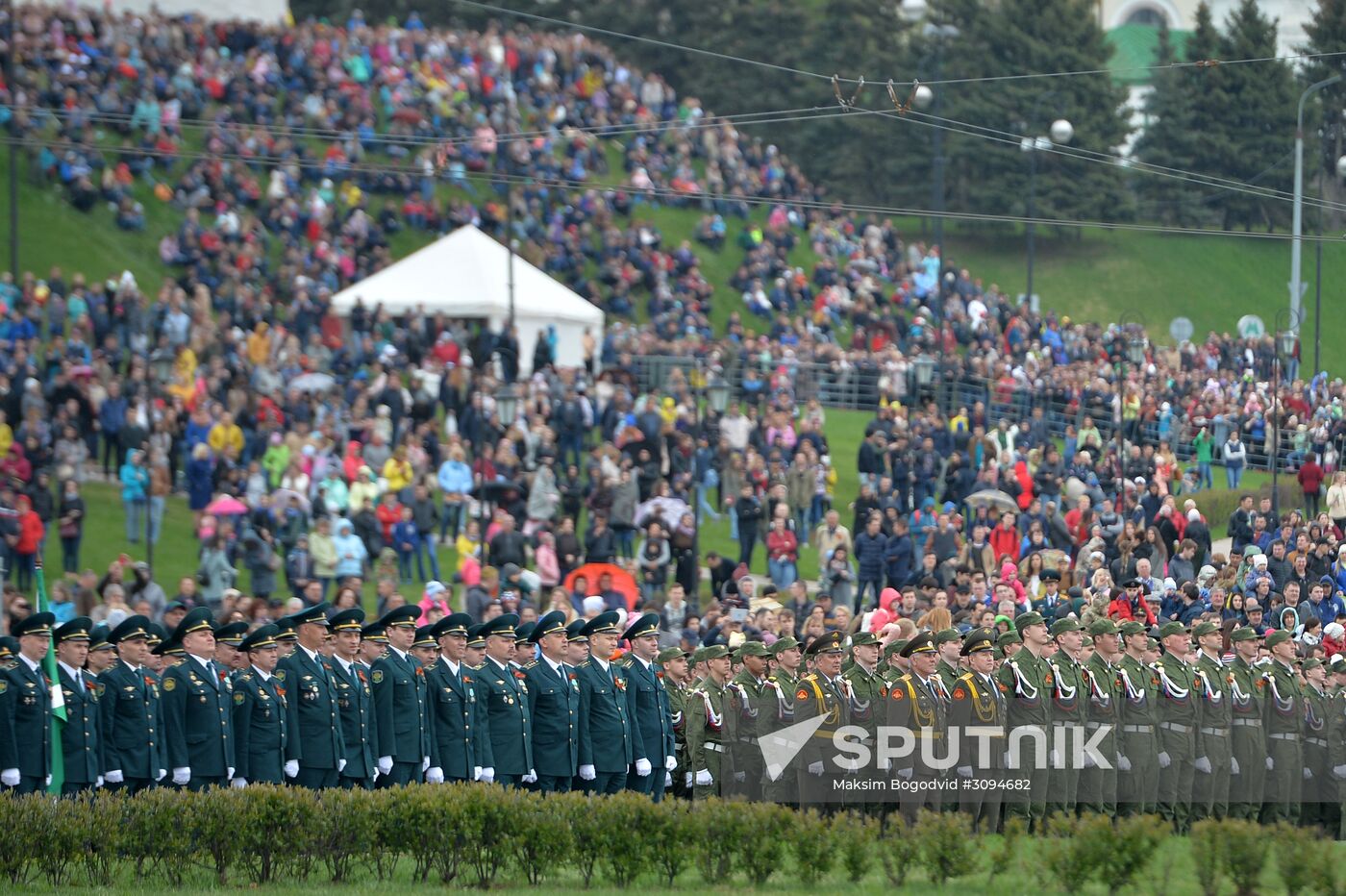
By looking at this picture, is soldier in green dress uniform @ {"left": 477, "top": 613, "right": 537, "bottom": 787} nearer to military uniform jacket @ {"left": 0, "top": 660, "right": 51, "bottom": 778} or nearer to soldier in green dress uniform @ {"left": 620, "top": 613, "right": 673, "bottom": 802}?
soldier in green dress uniform @ {"left": 620, "top": 613, "right": 673, "bottom": 802}

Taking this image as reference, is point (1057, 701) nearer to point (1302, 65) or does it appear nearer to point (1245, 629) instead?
point (1245, 629)

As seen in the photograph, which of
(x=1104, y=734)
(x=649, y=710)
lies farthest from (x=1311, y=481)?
(x=649, y=710)

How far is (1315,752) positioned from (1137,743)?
185 cm

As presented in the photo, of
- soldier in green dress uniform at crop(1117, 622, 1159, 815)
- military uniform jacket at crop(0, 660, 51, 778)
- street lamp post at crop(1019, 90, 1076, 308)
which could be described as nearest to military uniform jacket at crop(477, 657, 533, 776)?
military uniform jacket at crop(0, 660, 51, 778)

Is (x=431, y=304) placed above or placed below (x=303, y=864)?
above

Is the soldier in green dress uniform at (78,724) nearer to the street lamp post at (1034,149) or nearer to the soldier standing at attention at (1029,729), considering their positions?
the soldier standing at attention at (1029,729)

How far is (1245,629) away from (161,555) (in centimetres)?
1567

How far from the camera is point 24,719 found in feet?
43.6

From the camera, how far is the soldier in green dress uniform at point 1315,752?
52.1 feet

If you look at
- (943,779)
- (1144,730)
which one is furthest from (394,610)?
(1144,730)

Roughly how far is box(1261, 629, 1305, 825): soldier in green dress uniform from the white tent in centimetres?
2028

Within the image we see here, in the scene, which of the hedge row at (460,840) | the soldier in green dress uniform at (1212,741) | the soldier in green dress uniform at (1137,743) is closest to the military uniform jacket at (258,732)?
the hedge row at (460,840)

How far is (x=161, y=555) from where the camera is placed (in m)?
26.3

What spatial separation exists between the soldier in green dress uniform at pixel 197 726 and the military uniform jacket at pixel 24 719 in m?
0.84
